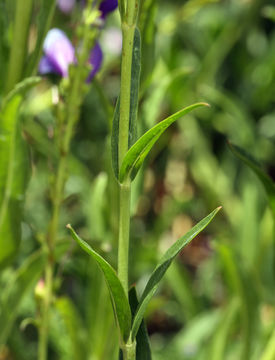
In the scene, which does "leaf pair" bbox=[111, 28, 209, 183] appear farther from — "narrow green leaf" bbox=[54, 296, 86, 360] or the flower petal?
"narrow green leaf" bbox=[54, 296, 86, 360]

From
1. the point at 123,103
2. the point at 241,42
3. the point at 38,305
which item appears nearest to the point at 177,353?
the point at 38,305

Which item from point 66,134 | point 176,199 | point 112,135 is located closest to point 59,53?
point 66,134

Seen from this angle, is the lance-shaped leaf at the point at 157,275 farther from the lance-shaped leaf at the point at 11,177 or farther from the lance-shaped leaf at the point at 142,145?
the lance-shaped leaf at the point at 11,177

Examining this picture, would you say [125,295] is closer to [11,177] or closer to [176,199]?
[11,177]

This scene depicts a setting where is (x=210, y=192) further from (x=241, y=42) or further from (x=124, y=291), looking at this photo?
(x=124, y=291)

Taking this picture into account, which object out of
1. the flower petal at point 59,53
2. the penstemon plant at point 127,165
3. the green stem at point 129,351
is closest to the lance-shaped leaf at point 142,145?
the penstemon plant at point 127,165
